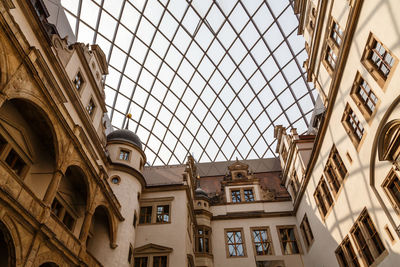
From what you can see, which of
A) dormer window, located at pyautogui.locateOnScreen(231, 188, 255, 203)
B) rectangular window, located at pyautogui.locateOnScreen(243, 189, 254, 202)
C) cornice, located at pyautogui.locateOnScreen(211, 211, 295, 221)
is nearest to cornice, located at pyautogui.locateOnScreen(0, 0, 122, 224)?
cornice, located at pyautogui.locateOnScreen(211, 211, 295, 221)

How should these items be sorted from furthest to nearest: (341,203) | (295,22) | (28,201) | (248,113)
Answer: (248,113) → (295,22) → (341,203) → (28,201)

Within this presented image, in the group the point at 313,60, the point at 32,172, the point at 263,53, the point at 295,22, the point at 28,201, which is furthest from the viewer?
the point at 263,53

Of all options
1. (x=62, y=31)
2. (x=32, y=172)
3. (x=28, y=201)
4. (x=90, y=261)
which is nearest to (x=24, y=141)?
(x=32, y=172)

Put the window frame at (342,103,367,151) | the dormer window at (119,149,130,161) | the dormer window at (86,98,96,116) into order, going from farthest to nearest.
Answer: the dormer window at (119,149,130,161) → the dormer window at (86,98,96,116) → the window frame at (342,103,367,151)

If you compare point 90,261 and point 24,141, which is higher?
point 24,141

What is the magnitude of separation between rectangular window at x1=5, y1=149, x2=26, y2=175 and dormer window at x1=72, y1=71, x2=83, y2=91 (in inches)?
348

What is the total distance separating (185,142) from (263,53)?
63.4 feet

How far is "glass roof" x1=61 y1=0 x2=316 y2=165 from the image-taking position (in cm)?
3709

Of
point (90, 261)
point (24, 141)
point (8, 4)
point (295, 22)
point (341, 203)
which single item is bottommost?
point (90, 261)

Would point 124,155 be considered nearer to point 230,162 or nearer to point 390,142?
point 230,162

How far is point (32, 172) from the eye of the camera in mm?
17391

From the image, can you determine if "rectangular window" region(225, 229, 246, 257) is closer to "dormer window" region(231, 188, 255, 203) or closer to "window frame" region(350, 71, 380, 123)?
"dormer window" region(231, 188, 255, 203)

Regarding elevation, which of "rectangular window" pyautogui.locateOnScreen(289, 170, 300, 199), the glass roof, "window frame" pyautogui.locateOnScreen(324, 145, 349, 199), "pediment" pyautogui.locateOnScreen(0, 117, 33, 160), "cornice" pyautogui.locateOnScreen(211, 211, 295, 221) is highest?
the glass roof

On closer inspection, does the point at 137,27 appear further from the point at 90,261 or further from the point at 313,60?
the point at 90,261
